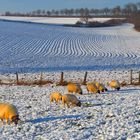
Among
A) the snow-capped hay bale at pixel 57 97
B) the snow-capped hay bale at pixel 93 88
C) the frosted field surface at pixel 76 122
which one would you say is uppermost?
A: the frosted field surface at pixel 76 122

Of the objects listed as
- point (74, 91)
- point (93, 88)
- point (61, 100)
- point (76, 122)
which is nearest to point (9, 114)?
point (76, 122)

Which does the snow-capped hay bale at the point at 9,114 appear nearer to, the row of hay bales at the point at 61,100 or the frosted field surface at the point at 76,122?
the row of hay bales at the point at 61,100

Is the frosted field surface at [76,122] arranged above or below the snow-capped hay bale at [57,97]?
above

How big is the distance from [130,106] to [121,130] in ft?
16.4

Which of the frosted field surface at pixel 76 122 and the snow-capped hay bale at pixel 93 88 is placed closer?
the frosted field surface at pixel 76 122

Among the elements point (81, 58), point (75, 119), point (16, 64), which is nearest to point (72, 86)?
point (75, 119)

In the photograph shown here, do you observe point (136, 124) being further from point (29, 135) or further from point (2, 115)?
point (2, 115)

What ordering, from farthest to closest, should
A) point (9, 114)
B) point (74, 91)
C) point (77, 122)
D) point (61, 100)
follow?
point (74, 91)
point (61, 100)
point (9, 114)
point (77, 122)

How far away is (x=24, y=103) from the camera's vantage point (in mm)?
20125

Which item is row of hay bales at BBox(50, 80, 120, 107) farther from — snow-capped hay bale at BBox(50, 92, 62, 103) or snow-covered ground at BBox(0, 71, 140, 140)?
snow-covered ground at BBox(0, 71, 140, 140)

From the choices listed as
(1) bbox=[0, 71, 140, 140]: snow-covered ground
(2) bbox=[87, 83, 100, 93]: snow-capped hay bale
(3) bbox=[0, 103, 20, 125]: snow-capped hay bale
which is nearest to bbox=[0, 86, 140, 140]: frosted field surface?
(1) bbox=[0, 71, 140, 140]: snow-covered ground

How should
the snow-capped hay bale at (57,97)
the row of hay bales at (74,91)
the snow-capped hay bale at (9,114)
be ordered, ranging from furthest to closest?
the snow-capped hay bale at (57,97) < the row of hay bales at (74,91) < the snow-capped hay bale at (9,114)

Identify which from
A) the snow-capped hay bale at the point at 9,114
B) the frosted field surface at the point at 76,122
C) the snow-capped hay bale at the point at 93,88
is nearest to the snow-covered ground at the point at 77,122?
the frosted field surface at the point at 76,122

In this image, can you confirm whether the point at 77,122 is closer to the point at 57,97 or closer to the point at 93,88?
the point at 57,97
